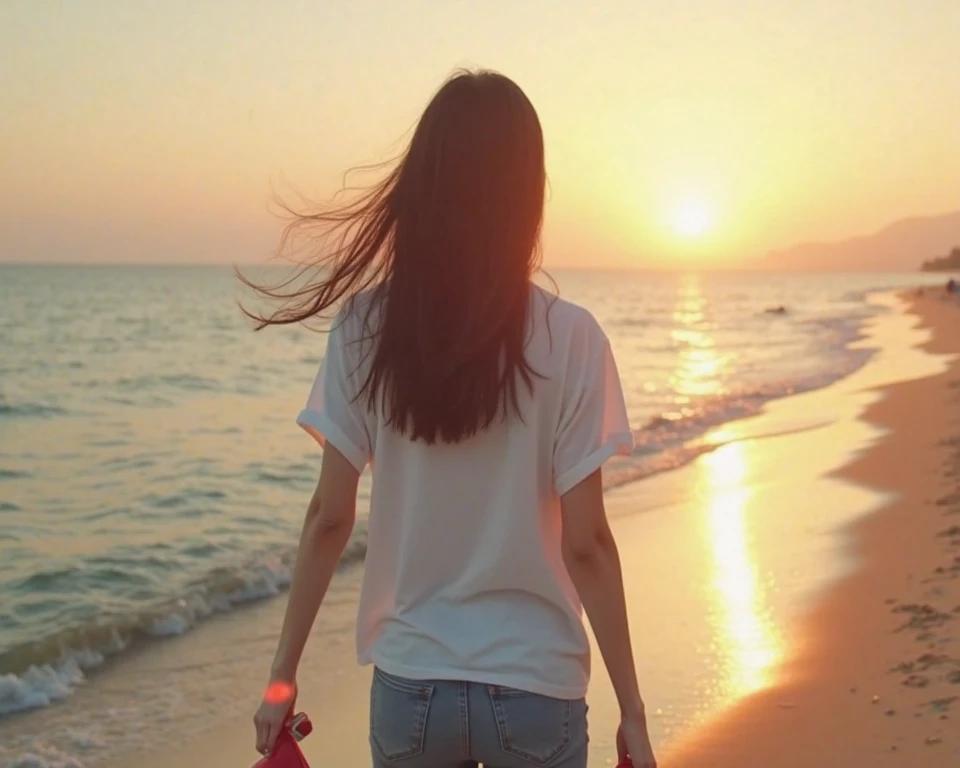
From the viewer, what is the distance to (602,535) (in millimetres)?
1904

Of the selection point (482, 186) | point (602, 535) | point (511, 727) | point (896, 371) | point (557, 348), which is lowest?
point (896, 371)

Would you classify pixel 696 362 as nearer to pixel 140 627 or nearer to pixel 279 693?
pixel 140 627

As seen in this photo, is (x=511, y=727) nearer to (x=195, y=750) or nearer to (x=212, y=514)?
(x=195, y=750)

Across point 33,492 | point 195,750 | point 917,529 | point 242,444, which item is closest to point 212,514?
point 33,492

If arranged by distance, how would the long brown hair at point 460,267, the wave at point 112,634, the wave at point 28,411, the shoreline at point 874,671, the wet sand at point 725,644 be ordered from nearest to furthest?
the long brown hair at point 460,267, the shoreline at point 874,671, the wet sand at point 725,644, the wave at point 112,634, the wave at point 28,411

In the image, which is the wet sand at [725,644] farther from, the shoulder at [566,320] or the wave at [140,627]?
the shoulder at [566,320]

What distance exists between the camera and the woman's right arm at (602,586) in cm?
188

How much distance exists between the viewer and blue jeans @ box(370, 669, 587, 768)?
185cm

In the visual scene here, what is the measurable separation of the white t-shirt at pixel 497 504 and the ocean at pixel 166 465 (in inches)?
181

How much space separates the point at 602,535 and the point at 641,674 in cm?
359

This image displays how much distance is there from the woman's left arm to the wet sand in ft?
8.61

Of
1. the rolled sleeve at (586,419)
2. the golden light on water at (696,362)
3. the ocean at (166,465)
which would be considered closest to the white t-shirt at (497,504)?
the rolled sleeve at (586,419)

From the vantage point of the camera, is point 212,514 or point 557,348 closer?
point 557,348

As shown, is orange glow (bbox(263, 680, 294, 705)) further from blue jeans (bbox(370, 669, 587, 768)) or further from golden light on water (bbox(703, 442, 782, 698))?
golden light on water (bbox(703, 442, 782, 698))
